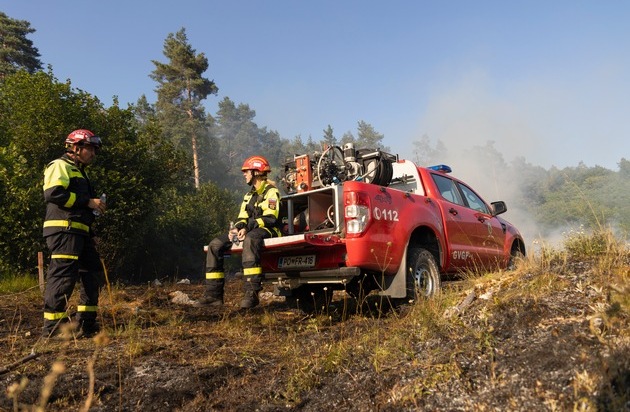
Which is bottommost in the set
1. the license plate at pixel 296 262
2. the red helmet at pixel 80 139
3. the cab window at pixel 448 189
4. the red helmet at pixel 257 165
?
the license plate at pixel 296 262

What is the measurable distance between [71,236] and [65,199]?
350 millimetres

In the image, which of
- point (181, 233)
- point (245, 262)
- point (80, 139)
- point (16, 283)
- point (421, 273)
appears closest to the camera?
point (80, 139)

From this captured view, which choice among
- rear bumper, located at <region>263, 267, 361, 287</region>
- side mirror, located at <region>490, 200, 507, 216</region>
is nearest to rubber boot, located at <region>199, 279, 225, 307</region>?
rear bumper, located at <region>263, 267, 361, 287</region>

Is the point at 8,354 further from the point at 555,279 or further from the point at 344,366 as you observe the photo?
the point at 555,279

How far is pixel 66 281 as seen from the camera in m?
4.25

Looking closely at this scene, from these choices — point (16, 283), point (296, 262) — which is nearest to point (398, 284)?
point (296, 262)

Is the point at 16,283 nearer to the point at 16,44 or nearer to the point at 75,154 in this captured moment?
the point at 75,154

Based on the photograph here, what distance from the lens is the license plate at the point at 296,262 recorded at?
509cm

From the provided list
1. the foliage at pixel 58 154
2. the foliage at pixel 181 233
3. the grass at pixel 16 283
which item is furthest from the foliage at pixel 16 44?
the grass at pixel 16 283

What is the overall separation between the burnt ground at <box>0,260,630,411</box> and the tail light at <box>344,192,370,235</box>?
989mm

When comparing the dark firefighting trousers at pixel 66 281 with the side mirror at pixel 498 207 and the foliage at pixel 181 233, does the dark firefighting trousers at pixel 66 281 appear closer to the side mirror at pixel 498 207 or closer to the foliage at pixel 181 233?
the side mirror at pixel 498 207

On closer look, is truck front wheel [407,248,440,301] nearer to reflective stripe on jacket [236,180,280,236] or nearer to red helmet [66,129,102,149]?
reflective stripe on jacket [236,180,280,236]

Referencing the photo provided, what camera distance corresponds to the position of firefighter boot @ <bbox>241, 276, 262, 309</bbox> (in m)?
4.62

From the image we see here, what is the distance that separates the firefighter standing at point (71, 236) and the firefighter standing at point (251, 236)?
113 cm
